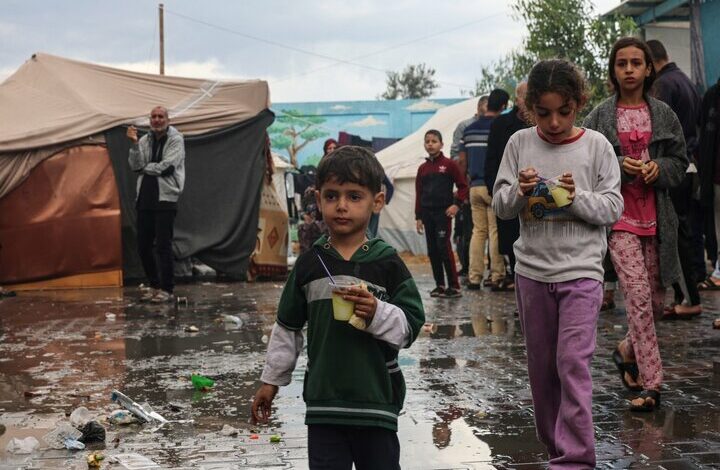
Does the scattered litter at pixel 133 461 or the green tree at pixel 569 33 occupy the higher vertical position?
the green tree at pixel 569 33

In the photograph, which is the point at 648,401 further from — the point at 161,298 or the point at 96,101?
the point at 96,101

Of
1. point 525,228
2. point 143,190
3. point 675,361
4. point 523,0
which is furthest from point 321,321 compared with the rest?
point 523,0

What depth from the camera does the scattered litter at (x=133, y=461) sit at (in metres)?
4.95

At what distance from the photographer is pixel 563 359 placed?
4.52 metres

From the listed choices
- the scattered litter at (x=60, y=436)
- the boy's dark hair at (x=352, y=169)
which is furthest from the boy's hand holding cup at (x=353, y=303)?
the scattered litter at (x=60, y=436)

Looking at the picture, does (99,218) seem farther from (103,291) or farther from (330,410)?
(330,410)

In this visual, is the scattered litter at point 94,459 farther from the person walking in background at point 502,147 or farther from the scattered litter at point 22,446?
the person walking in background at point 502,147

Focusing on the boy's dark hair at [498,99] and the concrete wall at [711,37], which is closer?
the boy's dark hair at [498,99]

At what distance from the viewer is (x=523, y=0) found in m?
31.0

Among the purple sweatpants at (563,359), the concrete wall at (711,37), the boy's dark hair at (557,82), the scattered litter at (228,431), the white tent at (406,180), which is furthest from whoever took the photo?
the white tent at (406,180)

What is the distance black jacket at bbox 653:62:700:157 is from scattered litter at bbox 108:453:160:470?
13.2 ft

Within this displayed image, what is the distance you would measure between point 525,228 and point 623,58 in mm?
1734

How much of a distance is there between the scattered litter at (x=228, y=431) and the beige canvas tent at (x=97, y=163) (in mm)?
10759

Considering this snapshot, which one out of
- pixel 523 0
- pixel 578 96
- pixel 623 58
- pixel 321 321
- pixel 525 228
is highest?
pixel 523 0
